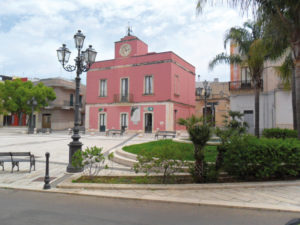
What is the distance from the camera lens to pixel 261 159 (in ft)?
17.6

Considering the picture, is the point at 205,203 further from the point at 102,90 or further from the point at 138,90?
the point at 102,90

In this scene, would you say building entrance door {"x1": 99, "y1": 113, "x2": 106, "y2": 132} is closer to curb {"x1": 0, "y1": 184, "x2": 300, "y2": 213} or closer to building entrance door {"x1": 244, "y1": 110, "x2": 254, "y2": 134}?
building entrance door {"x1": 244, "y1": 110, "x2": 254, "y2": 134}

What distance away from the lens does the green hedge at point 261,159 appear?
17.6 ft

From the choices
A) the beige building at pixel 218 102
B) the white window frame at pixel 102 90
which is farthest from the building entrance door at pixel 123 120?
the beige building at pixel 218 102

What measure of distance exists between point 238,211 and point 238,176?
5.76 ft

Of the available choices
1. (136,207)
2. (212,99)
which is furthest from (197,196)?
(212,99)

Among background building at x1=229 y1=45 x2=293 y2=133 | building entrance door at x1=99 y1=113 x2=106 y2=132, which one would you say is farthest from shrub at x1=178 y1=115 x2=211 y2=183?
building entrance door at x1=99 y1=113 x2=106 y2=132

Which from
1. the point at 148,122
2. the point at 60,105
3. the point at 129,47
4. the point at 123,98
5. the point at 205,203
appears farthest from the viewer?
the point at 60,105

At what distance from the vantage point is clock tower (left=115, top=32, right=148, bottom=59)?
2797cm

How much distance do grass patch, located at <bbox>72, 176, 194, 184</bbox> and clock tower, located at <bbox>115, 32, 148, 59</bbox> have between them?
76.5 ft

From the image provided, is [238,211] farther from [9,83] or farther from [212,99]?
[9,83]

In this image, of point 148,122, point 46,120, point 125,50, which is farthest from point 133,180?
point 46,120

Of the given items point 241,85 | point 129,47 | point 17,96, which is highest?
point 129,47

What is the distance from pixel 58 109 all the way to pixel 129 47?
617 inches
